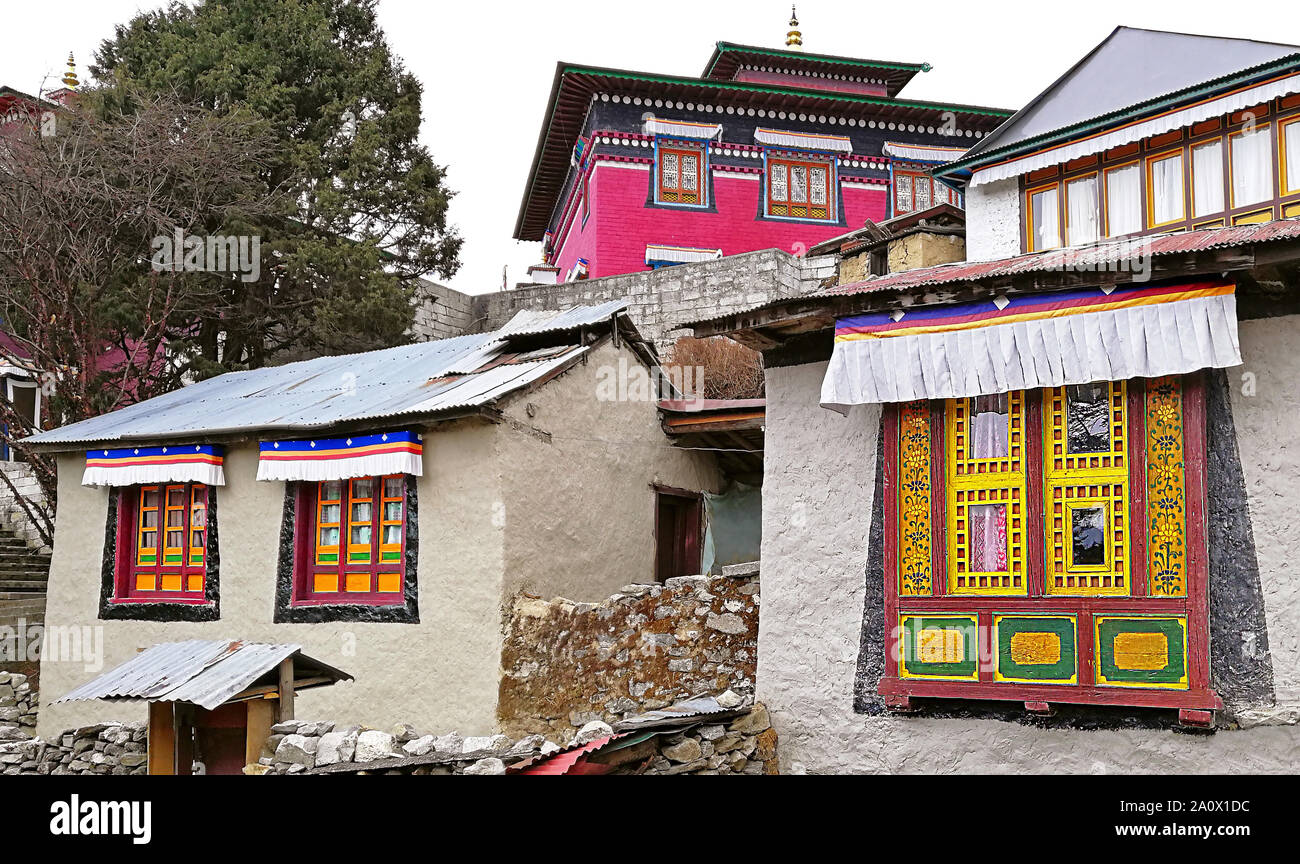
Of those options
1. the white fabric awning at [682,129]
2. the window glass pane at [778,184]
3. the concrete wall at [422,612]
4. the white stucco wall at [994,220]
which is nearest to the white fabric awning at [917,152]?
the window glass pane at [778,184]

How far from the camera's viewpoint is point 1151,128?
482 inches

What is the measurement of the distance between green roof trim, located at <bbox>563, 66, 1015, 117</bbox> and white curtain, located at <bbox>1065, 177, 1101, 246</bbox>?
40.0 ft

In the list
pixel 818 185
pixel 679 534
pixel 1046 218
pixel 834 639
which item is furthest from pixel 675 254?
pixel 834 639

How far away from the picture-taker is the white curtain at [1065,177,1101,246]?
41.5 ft

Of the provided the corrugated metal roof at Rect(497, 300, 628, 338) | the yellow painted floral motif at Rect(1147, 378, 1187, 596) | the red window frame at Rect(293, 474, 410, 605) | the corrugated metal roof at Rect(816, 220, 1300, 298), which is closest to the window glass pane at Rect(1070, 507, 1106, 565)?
the yellow painted floral motif at Rect(1147, 378, 1187, 596)

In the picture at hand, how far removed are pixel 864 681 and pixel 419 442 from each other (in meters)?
5.20

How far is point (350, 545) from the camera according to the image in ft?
41.0

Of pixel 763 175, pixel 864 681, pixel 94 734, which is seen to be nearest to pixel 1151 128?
pixel 864 681

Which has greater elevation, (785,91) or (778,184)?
(785,91)

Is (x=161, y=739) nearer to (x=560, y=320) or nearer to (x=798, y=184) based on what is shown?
(x=560, y=320)

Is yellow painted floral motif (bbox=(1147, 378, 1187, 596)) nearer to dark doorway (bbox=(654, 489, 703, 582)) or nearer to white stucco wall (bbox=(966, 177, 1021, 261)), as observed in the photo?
white stucco wall (bbox=(966, 177, 1021, 261))

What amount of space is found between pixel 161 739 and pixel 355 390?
625cm

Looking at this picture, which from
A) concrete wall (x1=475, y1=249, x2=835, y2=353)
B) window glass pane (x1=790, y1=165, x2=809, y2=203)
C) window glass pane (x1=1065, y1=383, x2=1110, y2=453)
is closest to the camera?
window glass pane (x1=1065, y1=383, x2=1110, y2=453)
